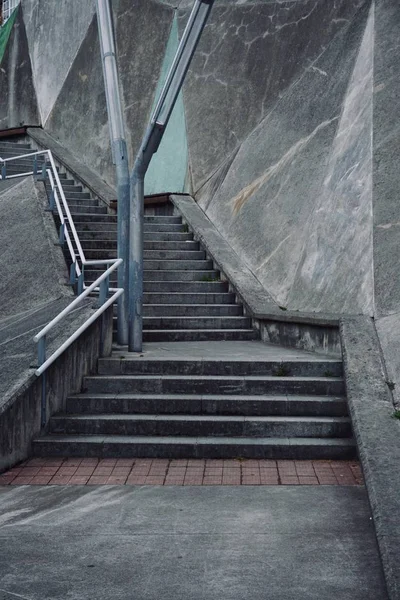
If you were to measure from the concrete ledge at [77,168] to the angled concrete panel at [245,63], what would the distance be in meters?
1.77

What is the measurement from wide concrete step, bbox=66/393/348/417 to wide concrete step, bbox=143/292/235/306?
3.66 metres

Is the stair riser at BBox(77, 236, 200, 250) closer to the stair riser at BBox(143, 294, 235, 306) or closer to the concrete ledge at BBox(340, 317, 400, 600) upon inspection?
the stair riser at BBox(143, 294, 235, 306)

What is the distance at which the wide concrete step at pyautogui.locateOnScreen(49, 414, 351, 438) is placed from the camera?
7.61m

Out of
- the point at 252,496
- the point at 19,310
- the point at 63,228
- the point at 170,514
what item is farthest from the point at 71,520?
the point at 63,228

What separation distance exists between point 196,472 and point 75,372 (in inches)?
77.1

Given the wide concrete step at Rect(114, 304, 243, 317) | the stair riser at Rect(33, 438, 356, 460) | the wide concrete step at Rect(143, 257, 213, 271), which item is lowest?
the stair riser at Rect(33, 438, 356, 460)

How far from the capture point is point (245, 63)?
578 inches

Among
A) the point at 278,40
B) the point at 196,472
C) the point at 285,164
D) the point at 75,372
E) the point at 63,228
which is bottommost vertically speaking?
the point at 196,472

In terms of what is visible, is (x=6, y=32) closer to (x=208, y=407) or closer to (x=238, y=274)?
(x=238, y=274)

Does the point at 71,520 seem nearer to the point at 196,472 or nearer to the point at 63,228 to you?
the point at 196,472

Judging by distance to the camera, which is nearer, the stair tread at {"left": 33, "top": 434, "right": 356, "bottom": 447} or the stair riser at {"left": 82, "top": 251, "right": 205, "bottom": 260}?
A: the stair tread at {"left": 33, "top": 434, "right": 356, "bottom": 447}

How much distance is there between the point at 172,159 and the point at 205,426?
9.48m

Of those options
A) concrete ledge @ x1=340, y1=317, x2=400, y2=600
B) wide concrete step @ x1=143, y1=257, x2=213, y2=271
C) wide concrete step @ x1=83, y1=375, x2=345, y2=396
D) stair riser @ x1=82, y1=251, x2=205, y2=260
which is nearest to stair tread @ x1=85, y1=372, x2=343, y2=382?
wide concrete step @ x1=83, y1=375, x2=345, y2=396

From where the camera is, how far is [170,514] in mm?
5863
